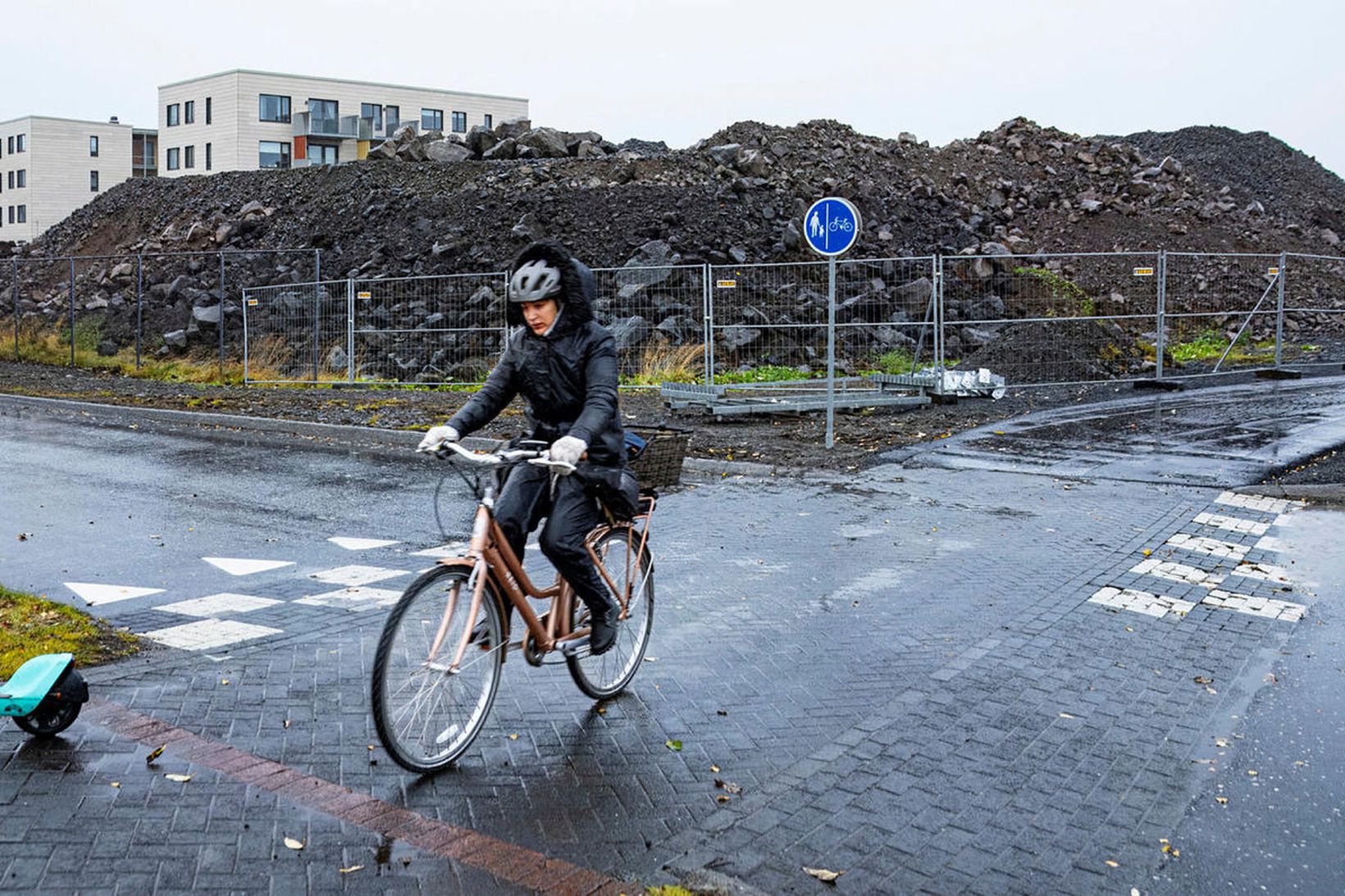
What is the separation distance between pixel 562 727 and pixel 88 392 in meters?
19.8

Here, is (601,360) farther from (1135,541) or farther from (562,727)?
(1135,541)

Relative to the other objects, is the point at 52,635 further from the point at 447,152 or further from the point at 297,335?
the point at 447,152

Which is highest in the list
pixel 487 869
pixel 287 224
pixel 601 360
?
pixel 287 224

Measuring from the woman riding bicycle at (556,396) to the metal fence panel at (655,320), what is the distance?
1596 cm

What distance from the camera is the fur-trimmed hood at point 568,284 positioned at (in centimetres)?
514

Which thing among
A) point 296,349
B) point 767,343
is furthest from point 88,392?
point 767,343

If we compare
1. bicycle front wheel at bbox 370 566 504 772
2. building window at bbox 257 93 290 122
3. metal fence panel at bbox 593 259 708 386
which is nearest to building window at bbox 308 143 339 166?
building window at bbox 257 93 290 122

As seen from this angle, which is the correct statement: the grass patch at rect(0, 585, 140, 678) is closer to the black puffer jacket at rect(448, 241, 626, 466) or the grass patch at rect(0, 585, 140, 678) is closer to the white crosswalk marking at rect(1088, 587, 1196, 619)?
the black puffer jacket at rect(448, 241, 626, 466)

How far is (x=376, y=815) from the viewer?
4.45 m

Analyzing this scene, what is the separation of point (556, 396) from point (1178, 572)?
5261 millimetres

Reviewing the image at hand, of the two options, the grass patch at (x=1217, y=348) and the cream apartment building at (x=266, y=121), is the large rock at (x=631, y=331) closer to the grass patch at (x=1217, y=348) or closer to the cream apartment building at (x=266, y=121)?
the grass patch at (x=1217, y=348)

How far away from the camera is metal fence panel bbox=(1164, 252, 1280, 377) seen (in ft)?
79.7

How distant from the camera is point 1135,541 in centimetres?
952

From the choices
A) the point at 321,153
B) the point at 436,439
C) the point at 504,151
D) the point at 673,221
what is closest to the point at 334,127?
the point at 321,153
